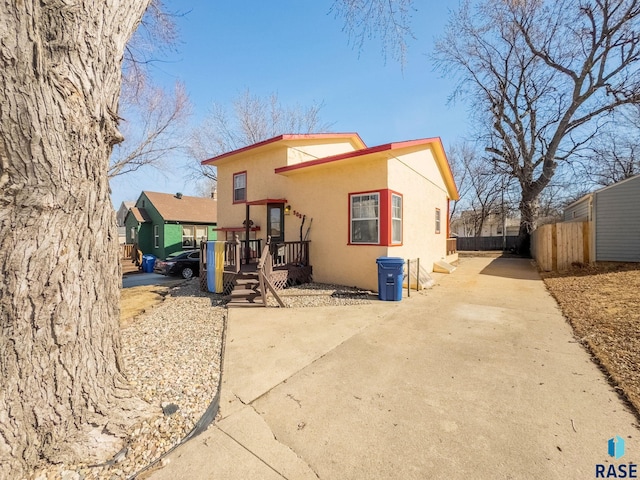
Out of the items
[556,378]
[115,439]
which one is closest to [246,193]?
[115,439]

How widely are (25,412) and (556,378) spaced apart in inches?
188

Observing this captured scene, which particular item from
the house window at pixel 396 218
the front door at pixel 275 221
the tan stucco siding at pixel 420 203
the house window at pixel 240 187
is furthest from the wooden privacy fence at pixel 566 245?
the house window at pixel 240 187

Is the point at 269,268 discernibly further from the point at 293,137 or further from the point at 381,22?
the point at 381,22

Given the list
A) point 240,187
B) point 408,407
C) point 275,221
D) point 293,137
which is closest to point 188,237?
point 240,187

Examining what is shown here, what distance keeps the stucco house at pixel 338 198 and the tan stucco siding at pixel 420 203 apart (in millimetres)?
32

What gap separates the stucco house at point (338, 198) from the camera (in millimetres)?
7523

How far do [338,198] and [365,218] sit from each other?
1.03 m

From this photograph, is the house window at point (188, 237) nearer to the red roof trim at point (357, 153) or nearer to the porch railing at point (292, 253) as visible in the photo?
the red roof trim at point (357, 153)

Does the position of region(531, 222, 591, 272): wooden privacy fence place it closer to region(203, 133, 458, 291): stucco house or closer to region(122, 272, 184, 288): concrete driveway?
region(203, 133, 458, 291): stucco house

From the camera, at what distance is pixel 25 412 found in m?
1.93

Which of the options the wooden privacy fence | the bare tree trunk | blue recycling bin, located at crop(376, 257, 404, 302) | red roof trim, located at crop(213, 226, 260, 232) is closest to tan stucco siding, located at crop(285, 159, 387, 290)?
blue recycling bin, located at crop(376, 257, 404, 302)

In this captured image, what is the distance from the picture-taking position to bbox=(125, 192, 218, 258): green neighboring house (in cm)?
1859

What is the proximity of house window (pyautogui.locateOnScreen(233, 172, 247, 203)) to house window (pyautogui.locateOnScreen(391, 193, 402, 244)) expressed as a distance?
19.8 feet

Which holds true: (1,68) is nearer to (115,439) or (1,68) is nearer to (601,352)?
(115,439)
